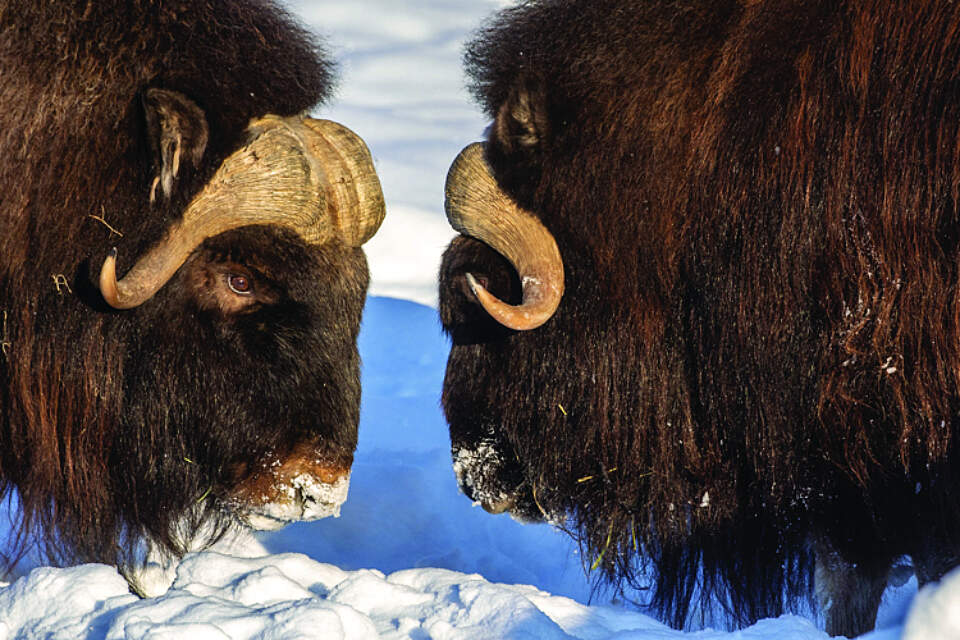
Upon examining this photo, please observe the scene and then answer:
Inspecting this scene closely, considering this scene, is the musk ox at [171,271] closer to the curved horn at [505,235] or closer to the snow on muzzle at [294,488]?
the snow on muzzle at [294,488]

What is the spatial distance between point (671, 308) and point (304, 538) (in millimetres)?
2204

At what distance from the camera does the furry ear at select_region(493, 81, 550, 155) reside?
10.7 ft

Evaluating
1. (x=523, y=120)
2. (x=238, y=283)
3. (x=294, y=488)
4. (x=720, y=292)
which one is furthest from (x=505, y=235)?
(x=294, y=488)

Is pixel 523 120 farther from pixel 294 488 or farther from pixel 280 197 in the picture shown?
pixel 294 488

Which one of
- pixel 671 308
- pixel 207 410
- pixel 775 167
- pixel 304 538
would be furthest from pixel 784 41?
pixel 304 538

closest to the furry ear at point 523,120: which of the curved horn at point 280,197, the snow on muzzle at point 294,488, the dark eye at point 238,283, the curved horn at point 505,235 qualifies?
the curved horn at point 505,235

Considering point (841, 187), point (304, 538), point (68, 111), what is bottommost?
point (304, 538)

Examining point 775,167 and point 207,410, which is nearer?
point 775,167

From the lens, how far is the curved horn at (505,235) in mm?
3246

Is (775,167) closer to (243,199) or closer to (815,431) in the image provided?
(815,431)

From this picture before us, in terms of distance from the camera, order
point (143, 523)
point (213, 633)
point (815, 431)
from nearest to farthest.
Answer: point (213, 633) → point (815, 431) → point (143, 523)

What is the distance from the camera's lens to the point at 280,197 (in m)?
3.16

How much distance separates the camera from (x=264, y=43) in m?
3.26

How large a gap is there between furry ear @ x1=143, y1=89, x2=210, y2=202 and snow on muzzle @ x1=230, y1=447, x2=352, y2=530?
2.88 feet
